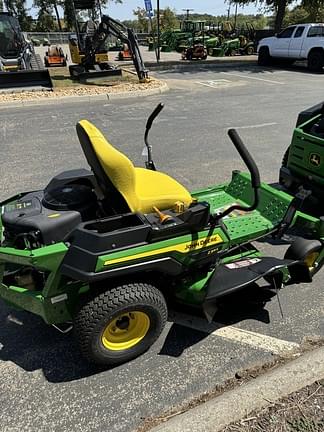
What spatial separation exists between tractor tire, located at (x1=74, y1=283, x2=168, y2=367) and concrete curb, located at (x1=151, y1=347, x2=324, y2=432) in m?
0.52

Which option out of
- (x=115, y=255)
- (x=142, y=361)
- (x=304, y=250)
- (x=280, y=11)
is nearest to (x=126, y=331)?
(x=142, y=361)

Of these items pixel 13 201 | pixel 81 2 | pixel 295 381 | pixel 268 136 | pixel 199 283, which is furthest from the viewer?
pixel 81 2

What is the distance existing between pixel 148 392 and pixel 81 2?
1418 cm

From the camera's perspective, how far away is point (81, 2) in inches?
527

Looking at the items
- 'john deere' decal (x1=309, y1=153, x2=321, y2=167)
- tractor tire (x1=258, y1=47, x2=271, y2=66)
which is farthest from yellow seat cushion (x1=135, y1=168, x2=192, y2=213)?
tractor tire (x1=258, y1=47, x2=271, y2=66)

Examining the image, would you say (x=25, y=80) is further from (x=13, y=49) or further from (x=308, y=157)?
(x=308, y=157)

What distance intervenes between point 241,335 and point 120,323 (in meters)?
0.86

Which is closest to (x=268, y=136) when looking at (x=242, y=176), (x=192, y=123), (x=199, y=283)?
(x=192, y=123)

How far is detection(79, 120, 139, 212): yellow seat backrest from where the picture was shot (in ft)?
7.53

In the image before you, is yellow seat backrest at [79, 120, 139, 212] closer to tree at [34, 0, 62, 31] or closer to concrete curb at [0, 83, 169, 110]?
concrete curb at [0, 83, 169, 110]

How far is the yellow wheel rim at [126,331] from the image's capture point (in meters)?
2.36

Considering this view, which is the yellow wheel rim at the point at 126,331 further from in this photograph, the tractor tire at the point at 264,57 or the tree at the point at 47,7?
the tree at the point at 47,7

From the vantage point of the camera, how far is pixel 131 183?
7.95 feet

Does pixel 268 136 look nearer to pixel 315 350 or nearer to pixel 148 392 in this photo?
pixel 315 350
